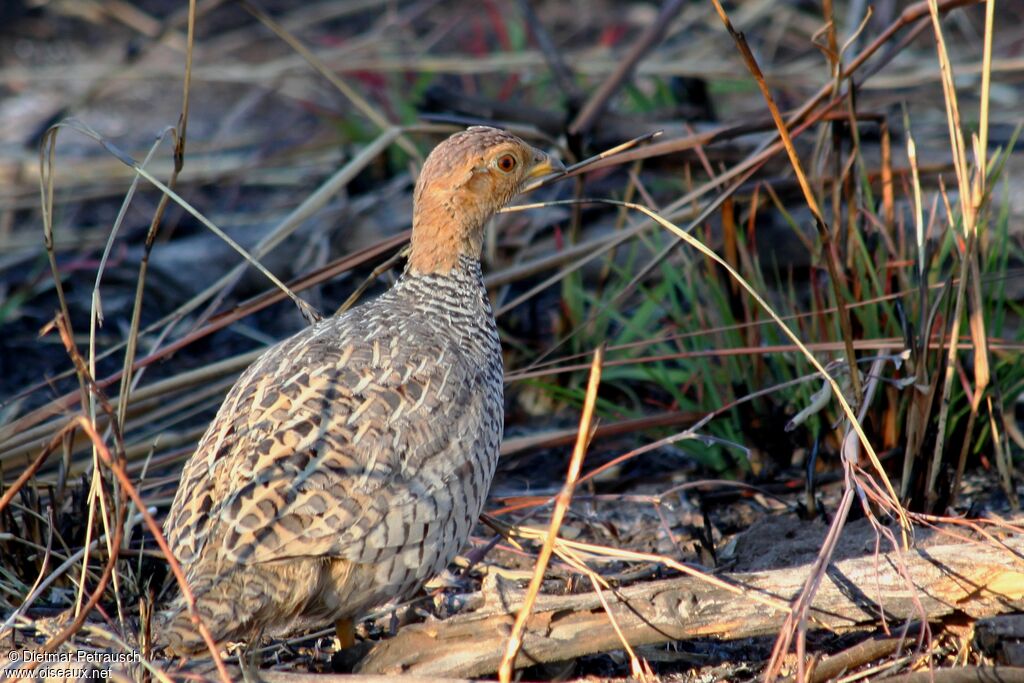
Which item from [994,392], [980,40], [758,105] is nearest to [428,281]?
[994,392]

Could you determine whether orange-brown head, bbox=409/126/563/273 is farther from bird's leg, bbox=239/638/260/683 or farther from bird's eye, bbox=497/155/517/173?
bird's leg, bbox=239/638/260/683

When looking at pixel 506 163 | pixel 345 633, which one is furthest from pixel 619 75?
pixel 345 633

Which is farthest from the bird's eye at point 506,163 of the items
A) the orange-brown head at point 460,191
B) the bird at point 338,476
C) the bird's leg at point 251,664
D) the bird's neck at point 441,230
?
the bird's leg at point 251,664

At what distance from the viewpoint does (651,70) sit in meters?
6.56

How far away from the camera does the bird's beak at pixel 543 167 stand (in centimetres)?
396

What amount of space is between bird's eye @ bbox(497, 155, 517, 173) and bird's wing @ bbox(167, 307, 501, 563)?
0.75m

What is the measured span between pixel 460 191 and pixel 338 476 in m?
1.22

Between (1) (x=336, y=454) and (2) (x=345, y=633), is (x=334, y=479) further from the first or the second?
(2) (x=345, y=633)

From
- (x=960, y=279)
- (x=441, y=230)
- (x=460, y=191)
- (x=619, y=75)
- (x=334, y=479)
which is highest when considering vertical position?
(x=619, y=75)

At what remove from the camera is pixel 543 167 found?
3977 mm

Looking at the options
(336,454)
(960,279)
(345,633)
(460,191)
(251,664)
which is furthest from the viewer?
(460,191)

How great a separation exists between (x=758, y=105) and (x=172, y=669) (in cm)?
647

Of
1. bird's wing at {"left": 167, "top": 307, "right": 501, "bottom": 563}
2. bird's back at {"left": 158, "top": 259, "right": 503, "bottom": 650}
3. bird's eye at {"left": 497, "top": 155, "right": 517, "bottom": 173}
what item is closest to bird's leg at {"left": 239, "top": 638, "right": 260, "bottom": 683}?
bird's back at {"left": 158, "top": 259, "right": 503, "bottom": 650}

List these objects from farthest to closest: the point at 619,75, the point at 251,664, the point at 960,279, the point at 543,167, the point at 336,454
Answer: the point at 619,75 → the point at 543,167 → the point at 960,279 → the point at 336,454 → the point at 251,664
